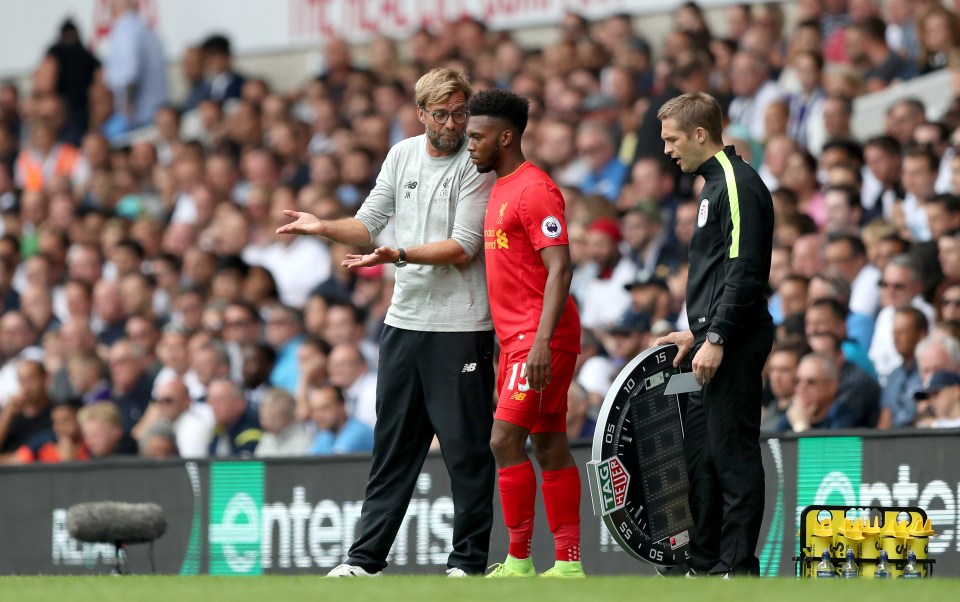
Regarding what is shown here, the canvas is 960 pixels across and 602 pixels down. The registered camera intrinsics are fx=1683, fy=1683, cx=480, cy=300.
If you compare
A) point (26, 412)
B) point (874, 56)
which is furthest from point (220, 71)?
point (874, 56)

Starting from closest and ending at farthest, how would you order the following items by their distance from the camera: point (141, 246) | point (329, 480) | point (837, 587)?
point (837, 587)
point (329, 480)
point (141, 246)

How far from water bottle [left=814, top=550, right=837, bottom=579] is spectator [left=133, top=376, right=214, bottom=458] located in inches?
248

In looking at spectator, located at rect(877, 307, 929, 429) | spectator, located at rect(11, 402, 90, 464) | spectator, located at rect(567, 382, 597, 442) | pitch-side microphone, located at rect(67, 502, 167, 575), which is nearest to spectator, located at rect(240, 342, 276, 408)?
spectator, located at rect(11, 402, 90, 464)

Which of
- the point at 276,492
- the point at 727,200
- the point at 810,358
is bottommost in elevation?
the point at 276,492

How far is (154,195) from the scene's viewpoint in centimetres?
1817

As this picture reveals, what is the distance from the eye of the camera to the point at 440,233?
25.1ft

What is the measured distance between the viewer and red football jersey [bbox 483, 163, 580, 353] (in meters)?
7.20

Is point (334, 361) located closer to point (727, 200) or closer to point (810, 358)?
point (810, 358)

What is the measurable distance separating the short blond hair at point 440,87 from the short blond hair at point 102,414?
5.88 m

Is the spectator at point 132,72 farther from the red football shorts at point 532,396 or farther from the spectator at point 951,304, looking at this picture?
the red football shorts at point 532,396

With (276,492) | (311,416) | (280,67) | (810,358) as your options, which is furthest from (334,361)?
(280,67)

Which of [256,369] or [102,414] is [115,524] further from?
[256,369]

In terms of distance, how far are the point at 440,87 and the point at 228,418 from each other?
18.0 ft

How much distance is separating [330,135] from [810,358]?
8180 mm
